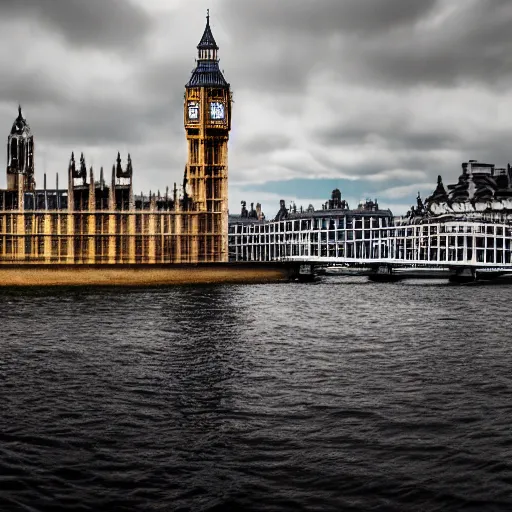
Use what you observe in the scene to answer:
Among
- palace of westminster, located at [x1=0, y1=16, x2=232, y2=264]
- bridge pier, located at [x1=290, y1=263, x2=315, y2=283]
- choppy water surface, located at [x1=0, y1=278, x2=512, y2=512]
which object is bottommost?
choppy water surface, located at [x1=0, y1=278, x2=512, y2=512]

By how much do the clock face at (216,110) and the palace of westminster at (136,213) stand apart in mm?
60

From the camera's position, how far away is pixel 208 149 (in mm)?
98000

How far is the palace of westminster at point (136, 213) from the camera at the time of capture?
9050cm

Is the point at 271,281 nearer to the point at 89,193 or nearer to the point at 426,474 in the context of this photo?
the point at 89,193

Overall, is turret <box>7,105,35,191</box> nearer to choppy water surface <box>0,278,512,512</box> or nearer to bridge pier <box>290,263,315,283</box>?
bridge pier <box>290,263,315,283</box>

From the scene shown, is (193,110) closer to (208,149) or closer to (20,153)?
(208,149)

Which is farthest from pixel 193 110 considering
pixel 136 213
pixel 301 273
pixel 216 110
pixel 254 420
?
pixel 254 420

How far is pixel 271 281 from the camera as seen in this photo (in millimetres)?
93562

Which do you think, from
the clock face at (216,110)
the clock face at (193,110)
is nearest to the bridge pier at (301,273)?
the clock face at (216,110)

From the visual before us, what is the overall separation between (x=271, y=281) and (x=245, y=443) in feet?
257

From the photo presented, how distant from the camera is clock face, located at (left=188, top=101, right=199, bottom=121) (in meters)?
97.8

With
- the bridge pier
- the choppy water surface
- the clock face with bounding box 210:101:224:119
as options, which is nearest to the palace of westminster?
the clock face with bounding box 210:101:224:119

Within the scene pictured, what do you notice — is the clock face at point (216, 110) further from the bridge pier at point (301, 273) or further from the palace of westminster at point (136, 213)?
the bridge pier at point (301, 273)

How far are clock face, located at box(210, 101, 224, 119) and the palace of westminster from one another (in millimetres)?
60
